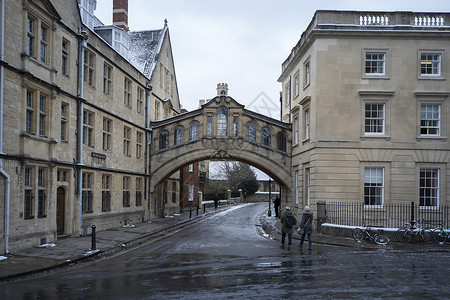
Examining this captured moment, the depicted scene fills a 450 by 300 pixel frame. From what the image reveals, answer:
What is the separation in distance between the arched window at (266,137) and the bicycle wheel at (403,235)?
40.0ft

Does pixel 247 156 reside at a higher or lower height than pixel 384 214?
higher

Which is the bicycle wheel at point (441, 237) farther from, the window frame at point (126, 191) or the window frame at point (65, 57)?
the window frame at point (65, 57)

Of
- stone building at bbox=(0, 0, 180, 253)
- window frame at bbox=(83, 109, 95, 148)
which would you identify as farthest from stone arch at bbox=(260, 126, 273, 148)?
window frame at bbox=(83, 109, 95, 148)

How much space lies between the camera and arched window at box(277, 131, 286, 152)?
3070 centimetres

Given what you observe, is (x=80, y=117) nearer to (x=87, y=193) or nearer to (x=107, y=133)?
(x=87, y=193)

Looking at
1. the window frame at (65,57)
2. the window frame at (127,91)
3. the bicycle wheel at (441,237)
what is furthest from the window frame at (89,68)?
the bicycle wheel at (441,237)

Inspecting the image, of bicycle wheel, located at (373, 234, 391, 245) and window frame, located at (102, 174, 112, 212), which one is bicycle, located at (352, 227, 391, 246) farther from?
window frame, located at (102, 174, 112, 212)

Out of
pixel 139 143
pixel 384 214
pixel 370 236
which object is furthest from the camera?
pixel 139 143

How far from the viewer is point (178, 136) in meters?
31.0

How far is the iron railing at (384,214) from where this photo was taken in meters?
23.7

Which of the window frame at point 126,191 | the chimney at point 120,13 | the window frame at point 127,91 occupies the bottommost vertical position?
the window frame at point 126,191

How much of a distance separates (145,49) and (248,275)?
1021 inches

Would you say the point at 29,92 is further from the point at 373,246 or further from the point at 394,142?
the point at 394,142

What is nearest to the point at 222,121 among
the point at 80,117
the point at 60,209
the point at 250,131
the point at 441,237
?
the point at 250,131
